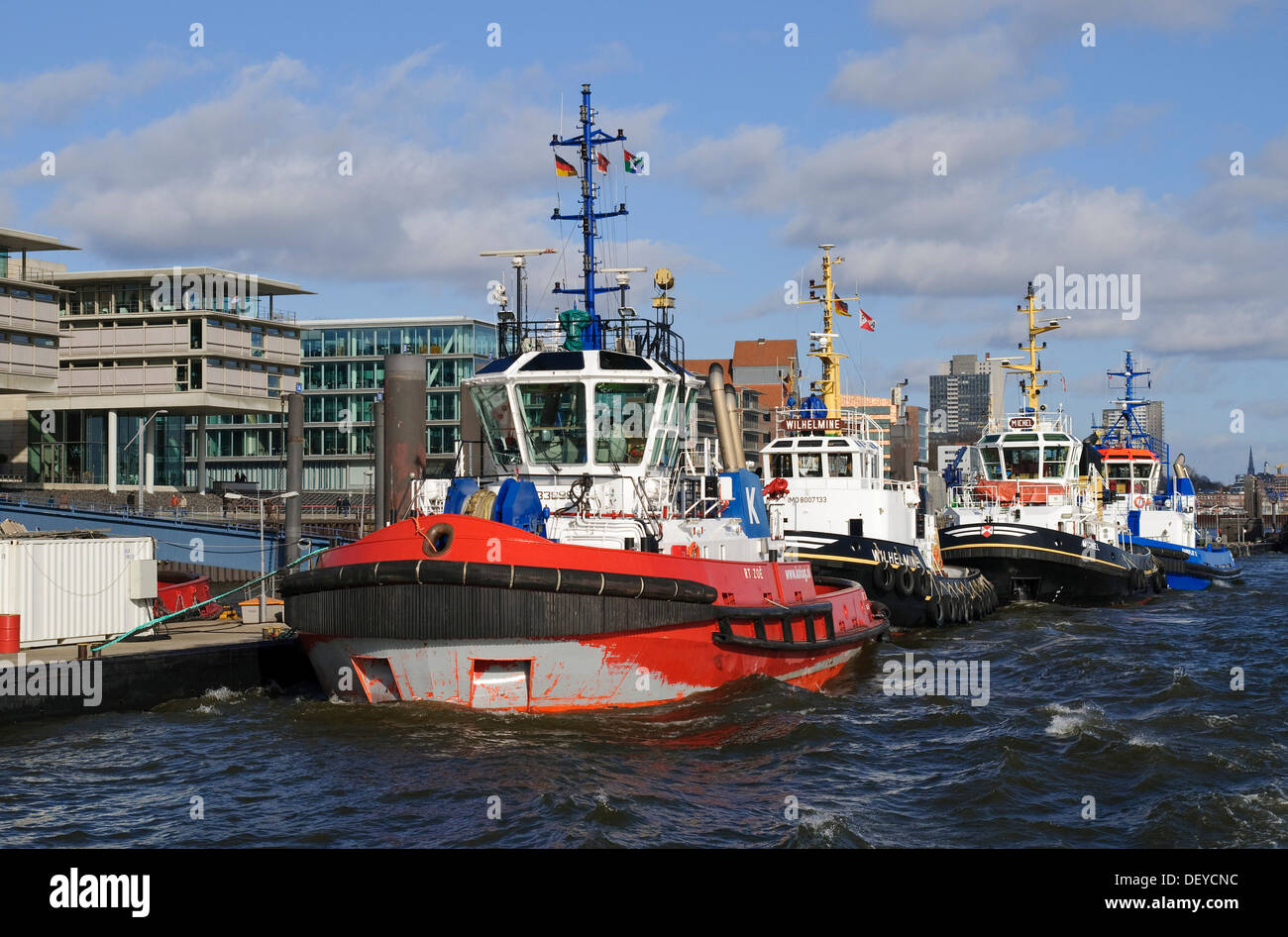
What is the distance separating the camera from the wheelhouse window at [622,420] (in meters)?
17.3

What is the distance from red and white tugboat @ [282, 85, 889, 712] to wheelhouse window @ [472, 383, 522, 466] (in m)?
0.03

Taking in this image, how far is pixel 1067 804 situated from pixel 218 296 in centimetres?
5023

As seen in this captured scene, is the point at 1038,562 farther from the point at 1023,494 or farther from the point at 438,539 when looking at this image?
the point at 438,539

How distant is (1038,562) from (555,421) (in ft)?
69.8

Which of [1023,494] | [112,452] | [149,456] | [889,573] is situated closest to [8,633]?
[889,573]

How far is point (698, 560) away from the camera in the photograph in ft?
50.9

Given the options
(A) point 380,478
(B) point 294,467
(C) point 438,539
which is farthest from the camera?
(B) point 294,467

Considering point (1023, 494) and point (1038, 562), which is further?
point (1023, 494)

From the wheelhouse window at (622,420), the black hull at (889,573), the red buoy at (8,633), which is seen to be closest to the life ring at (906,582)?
the black hull at (889,573)

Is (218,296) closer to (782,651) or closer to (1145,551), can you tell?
(1145,551)

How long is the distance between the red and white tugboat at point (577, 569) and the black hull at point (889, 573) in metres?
8.04

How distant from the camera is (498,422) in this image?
1767 cm

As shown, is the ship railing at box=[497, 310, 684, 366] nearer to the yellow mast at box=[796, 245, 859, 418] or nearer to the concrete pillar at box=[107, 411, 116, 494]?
the yellow mast at box=[796, 245, 859, 418]

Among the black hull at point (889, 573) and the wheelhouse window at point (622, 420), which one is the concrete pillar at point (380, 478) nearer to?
the wheelhouse window at point (622, 420)
